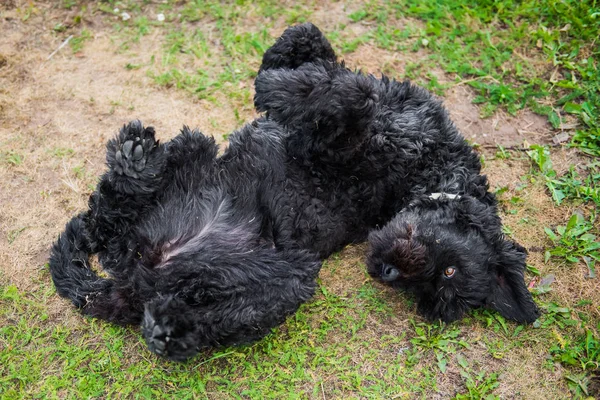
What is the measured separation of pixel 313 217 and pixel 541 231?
221cm

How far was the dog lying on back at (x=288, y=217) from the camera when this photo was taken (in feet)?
12.0

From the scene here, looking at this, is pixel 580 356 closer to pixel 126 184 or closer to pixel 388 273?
pixel 388 273

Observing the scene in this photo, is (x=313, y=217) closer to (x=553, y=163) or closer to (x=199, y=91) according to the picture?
(x=199, y=91)

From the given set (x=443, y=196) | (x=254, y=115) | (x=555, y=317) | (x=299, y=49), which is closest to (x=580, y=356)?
(x=555, y=317)

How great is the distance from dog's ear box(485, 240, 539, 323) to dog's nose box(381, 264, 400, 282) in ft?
2.55

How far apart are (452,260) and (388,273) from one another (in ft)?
1.48

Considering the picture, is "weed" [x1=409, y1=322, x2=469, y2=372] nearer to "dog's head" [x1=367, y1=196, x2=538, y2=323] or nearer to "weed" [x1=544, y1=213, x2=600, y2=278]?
"dog's head" [x1=367, y1=196, x2=538, y2=323]

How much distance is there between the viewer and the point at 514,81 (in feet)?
18.6

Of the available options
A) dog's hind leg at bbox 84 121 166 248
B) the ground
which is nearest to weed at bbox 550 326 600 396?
the ground

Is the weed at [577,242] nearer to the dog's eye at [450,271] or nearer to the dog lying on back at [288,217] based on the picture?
the dog lying on back at [288,217]

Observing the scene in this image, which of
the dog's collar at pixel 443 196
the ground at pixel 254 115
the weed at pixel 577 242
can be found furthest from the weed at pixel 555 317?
the dog's collar at pixel 443 196

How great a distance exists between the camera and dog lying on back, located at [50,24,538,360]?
3.64m

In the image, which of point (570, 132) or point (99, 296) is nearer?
point (99, 296)

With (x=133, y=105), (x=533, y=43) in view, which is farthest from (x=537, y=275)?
(x=133, y=105)
